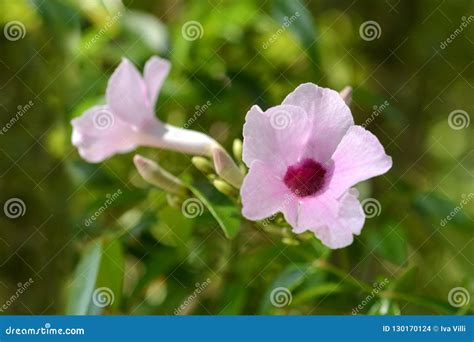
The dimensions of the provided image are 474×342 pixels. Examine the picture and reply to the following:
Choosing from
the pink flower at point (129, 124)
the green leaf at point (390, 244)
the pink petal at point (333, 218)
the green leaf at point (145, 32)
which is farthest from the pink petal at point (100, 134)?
the green leaf at point (390, 244)

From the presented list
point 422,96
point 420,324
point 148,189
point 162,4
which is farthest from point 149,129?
point 422,96

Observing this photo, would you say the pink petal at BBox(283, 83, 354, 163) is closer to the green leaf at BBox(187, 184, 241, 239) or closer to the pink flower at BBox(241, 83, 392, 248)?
the pink flower at BBox(241, 83, 392, 248)

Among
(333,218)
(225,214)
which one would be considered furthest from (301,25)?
(333,218)

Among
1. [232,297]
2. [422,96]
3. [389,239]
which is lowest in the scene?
[232,297]

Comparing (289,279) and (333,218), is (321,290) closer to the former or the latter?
(289,279)

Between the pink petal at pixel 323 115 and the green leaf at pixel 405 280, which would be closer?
the pink petal at pixel 323 115

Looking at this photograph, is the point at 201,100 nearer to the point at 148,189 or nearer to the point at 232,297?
the point at 148,189

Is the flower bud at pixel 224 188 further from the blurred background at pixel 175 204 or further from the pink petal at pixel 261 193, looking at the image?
the pink petal at pixel 261 193

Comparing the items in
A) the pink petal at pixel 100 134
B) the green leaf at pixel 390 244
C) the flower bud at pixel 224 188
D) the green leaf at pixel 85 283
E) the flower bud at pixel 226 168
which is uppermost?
the green leaf at pixel 390 244
